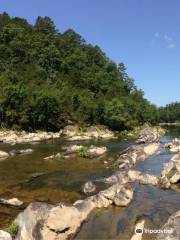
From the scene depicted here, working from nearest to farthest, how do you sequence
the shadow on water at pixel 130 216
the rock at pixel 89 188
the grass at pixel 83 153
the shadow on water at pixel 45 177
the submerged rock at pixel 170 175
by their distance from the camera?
the shadow on water at pixel 130 216, the shadow on water at pixel 45 177, the rock at pixel 89 188, the submerged rock at pixel 170 175, the grass at pixel 83 153

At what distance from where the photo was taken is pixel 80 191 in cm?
2559

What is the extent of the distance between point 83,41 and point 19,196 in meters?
140

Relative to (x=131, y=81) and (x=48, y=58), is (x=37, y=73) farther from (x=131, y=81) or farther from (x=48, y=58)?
(x=131, y=81)

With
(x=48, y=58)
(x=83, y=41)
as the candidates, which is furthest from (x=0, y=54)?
(x=83, y=41)

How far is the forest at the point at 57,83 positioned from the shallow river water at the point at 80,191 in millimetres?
38738

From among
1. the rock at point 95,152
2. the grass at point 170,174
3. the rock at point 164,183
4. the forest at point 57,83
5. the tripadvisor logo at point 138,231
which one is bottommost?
the tripadvisor logo at point 138,231

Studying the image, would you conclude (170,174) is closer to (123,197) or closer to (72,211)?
(123,197)

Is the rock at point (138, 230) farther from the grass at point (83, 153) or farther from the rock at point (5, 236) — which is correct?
the grass at point (83, 153)

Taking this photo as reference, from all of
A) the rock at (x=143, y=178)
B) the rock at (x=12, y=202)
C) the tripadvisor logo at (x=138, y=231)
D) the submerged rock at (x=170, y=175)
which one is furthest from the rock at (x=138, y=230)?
the rock at (x=143, y=178)

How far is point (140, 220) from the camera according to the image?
18531mm

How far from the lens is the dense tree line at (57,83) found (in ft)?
269

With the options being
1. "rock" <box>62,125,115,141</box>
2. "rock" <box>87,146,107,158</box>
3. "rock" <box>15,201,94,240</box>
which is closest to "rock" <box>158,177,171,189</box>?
"rock" <box>15,201,94,240</box>

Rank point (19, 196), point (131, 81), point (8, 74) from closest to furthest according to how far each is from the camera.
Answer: point (19, 196)
point (8, 74)
point (131, 81)

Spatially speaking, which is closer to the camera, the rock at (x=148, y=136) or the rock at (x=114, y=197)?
the rock at (x=114, y=197)
